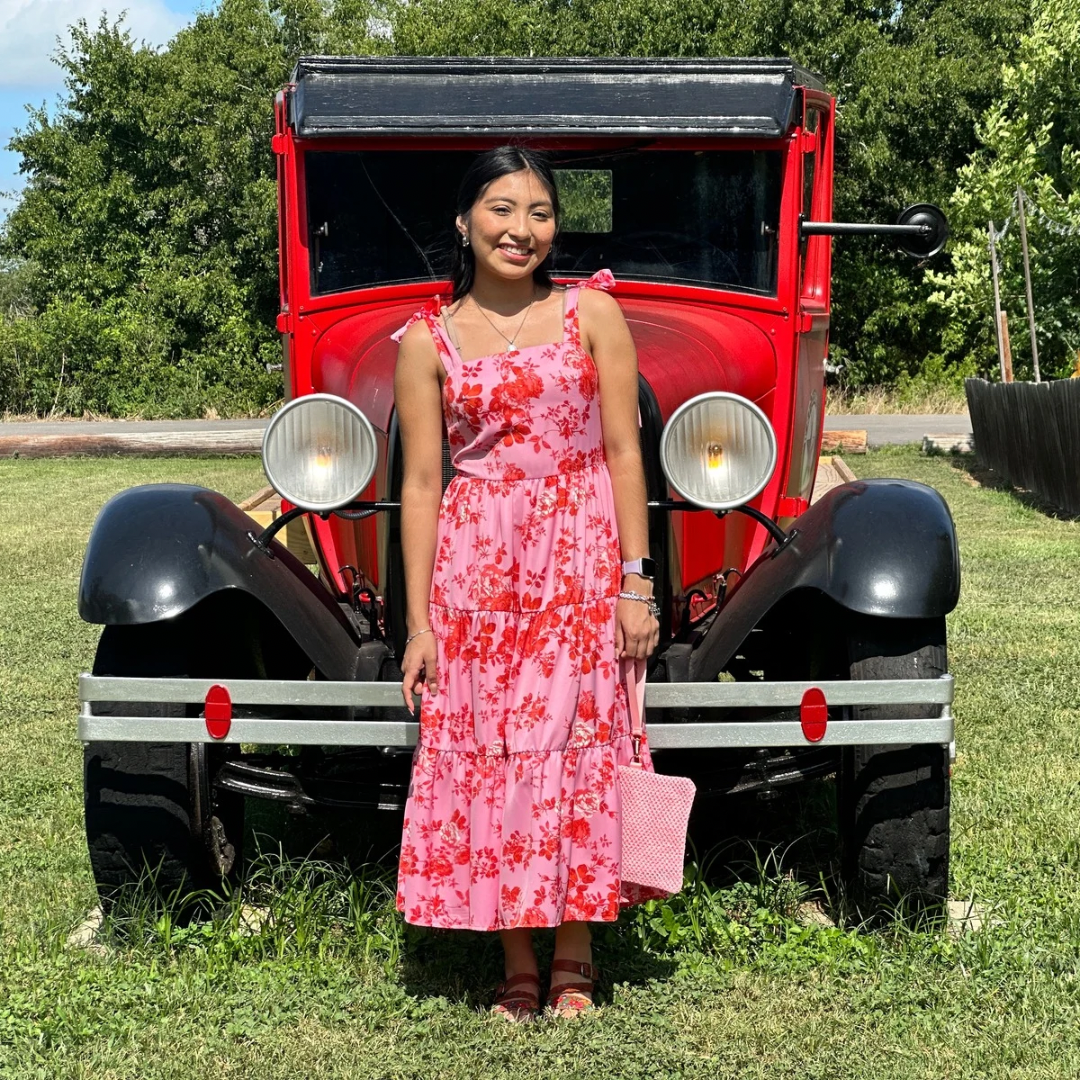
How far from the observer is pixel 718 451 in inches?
136

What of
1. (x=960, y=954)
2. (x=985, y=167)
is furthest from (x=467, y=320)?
(x=985, y=167)

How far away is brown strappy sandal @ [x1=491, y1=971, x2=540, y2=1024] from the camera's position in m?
3.24

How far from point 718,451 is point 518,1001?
4.23ft

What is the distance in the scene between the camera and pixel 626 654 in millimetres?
3137

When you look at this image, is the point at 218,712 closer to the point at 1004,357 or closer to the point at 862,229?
the point at 862,229

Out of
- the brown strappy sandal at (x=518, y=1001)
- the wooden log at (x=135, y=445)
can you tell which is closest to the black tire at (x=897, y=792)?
the brown strappy sandal at (x=518, y=1001)

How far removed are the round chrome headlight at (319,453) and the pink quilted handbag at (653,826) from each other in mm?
951

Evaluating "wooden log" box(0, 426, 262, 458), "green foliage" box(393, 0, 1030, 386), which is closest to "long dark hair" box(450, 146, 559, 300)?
"wooden log" box(0, 426, 262, 458)

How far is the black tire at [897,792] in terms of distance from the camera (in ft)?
11.3

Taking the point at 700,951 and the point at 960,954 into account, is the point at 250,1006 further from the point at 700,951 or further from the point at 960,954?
the point at 960,954

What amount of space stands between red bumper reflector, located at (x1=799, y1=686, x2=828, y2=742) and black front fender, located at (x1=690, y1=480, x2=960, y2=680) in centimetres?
24

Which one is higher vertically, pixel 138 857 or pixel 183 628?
pixel 183 628

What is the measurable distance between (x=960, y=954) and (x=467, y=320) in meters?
1.81

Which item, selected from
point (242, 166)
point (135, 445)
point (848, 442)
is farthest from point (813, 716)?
point (242, 166)
